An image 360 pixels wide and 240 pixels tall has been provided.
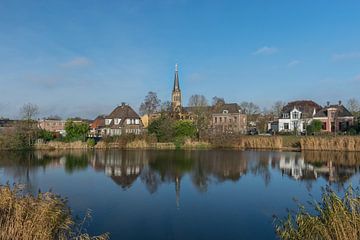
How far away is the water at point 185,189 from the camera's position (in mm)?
10234

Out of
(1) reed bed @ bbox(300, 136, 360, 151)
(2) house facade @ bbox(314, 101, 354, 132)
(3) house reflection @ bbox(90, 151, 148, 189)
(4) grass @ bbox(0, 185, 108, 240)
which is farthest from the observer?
(2) house facade @ bbox(314, 101, 354, 132)

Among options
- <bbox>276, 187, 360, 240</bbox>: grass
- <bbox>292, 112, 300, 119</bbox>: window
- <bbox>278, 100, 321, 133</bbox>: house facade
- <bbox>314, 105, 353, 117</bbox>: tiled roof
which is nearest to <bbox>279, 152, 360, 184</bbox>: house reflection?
<bbox>276, 187, 360, 240</bbox>: grass

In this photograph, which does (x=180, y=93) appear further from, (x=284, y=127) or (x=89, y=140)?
(x=89, y=140)

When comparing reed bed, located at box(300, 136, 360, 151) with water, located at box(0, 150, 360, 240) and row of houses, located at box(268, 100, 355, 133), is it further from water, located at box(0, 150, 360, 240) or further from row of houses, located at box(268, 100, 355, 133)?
row of houses, located at box(268, 100, 355, 133)

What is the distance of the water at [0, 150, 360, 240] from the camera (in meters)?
10.2

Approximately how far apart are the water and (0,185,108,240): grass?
2.23m

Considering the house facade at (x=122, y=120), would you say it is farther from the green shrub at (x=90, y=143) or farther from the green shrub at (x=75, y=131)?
the green shrub at (x=90, y=143)

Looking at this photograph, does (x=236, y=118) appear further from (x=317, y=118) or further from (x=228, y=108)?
(x=317, y=118)

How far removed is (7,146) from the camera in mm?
38719

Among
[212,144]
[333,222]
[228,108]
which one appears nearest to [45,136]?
[212,144]

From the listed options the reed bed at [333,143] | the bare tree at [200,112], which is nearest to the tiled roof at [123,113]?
the bare tree at [200,112]

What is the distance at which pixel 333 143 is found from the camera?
35.0 m

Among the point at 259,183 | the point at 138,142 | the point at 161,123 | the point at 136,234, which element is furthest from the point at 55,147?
the point at 136,234

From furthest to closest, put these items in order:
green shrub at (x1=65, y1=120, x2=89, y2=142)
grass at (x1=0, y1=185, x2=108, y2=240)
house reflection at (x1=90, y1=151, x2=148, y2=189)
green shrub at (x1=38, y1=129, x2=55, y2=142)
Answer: green shrub at (x1=65, y1=120, x2=89, y2=142) < green shrub at (x1=38, y1=129, x2=55, y2=142) < house reflection at (x1=90, y1=151, x2=148, y2=189) < grass at (x1=0, y1=185, x2=108, y2=240)
